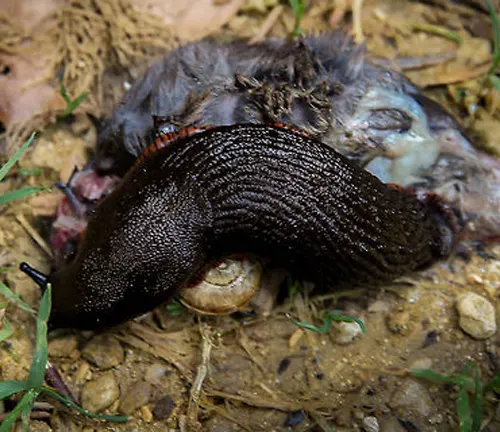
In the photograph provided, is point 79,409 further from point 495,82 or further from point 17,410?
point 495,82

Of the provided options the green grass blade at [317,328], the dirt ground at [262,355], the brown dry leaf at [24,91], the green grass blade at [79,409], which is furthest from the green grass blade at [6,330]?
the green grass blade at [317,328]

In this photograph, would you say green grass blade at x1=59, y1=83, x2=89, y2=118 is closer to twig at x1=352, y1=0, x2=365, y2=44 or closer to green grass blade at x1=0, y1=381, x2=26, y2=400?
green grass blade at x1=0, y1=381, x2=26, y2=400

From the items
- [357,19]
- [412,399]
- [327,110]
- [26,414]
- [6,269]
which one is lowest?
[412,399]

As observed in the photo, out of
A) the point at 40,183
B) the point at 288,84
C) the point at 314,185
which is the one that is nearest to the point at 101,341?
the point at 40,183

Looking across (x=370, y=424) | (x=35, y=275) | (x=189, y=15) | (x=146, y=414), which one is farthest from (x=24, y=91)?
(x=370, y=424)

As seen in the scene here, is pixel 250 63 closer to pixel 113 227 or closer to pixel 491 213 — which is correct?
pixel 113 227

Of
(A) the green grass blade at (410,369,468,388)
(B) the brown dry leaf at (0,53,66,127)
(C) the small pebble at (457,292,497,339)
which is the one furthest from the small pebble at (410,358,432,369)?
(B) the brown dry leaf at (0,53,66,127)
